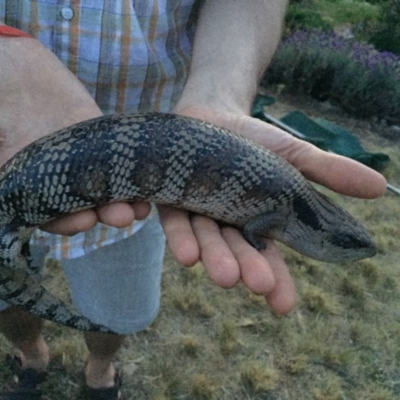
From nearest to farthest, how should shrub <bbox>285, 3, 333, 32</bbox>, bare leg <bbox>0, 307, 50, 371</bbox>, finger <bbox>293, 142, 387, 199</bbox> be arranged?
1. finger <bbox>293, 142, 387, 199</bbox>
2. bare leg <bbox>0, 307, 50, 371</bbox>
3. shrub <bbox>285, 3, 333, 32</bbox>

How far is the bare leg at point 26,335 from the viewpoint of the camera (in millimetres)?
2886

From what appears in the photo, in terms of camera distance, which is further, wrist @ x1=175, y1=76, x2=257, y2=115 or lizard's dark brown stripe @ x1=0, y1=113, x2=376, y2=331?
wrist @ x1=175, y1=76, x2=257, y2=115

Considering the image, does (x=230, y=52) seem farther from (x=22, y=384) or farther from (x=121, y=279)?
(x=22, y=384)

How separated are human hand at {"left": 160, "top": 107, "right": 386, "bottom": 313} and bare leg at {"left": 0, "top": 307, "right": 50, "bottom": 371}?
1.15 m

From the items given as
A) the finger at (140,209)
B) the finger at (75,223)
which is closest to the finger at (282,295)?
the finger at (140,209)

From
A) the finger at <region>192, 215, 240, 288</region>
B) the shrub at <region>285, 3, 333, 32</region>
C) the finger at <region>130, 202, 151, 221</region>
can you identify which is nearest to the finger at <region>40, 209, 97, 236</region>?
→ the finger at <region>130, 202, 151, 221</region>

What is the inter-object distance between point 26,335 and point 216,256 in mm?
1694

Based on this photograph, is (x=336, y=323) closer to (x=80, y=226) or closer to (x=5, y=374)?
(x=5, y=374)

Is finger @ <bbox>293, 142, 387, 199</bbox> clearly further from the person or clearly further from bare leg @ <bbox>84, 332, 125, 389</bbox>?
bare leg @ <bbox>84, 332, 125, 389</bbox>

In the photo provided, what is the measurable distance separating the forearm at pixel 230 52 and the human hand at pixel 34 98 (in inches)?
18.5

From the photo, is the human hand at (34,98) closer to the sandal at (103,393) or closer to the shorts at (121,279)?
the shorts at (121,279)

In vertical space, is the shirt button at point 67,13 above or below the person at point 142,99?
above

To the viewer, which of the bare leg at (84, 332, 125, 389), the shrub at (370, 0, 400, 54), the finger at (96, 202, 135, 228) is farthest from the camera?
the shrub at (370, 0, 400, 54)

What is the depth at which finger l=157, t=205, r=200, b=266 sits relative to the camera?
1877 mm
